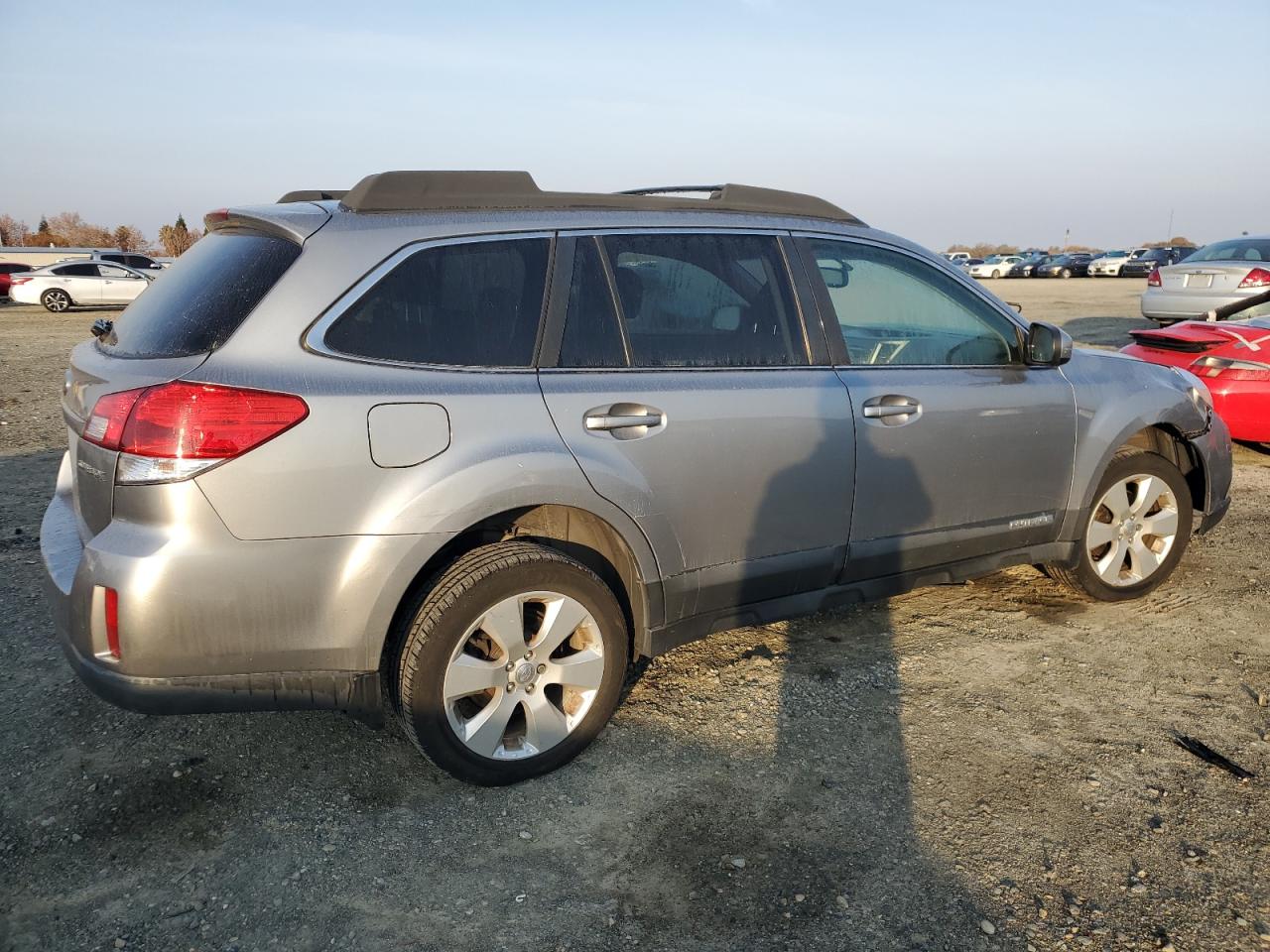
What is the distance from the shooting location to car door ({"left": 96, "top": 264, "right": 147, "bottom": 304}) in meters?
24.8

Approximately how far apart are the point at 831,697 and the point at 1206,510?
2411 millimetres

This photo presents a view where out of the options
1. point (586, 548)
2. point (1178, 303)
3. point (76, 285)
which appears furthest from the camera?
point (76, 285)

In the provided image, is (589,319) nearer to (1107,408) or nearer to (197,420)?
(197,420)

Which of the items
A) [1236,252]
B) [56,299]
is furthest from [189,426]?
[56,299]

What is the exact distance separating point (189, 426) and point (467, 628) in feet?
3.08

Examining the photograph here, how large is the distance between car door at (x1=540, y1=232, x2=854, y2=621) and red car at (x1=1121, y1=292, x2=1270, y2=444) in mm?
4430

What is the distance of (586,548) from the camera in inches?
129

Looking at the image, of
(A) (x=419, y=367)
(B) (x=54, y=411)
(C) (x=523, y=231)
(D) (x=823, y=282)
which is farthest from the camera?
(B) (x=54, y=411)

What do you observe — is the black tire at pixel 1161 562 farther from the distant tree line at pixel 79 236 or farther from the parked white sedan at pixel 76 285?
the distant tree line at pixel 79 236

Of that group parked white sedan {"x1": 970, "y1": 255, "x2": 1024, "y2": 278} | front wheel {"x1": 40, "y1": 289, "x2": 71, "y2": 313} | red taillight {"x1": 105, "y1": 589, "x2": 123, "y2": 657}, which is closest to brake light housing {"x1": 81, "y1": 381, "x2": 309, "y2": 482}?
red taillight {"x1": 105, "y1": 589, "x2": 123, "y2": 657}

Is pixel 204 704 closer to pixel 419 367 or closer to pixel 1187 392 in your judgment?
pixel 419 367

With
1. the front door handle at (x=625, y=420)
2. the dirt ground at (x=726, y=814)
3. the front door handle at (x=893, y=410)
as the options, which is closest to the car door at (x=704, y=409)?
the front door handle at (x=625, y=420)

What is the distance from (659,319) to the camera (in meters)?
3.28

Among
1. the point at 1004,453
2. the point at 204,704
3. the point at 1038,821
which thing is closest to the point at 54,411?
the point at 204,704
